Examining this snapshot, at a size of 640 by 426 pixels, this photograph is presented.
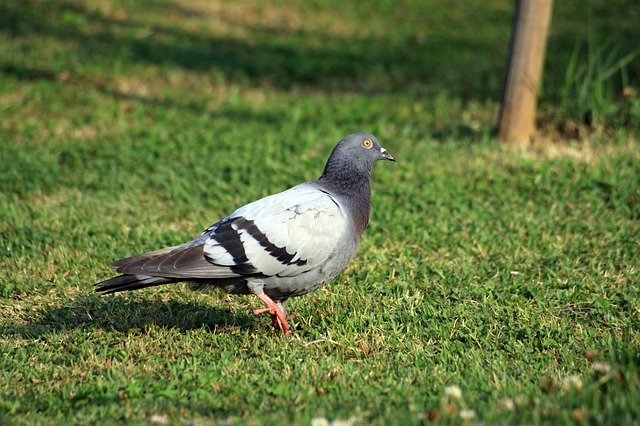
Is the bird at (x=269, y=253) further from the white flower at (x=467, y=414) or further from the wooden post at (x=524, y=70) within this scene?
the wooden post at (x=524, y=70)

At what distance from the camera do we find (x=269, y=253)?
187 inches

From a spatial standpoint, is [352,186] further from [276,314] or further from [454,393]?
[454,393]

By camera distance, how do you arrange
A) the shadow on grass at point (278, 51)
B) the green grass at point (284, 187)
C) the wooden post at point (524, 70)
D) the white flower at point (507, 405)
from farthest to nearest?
the shadow on grass at point (278, 51), the wooden post at point (524, 70), the green grass at point (284, 187), the white flower at point (507, 405)

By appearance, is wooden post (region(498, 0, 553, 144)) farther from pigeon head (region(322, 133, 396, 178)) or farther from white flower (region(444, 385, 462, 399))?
white flower (region(444, 385, 462, 399))

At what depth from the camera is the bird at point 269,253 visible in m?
4.67

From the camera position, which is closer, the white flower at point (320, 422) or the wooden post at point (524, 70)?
the white flower at point (320, 422)

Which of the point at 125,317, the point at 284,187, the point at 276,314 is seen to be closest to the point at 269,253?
the point at 276,314

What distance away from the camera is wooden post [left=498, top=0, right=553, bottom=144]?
8.06 metres

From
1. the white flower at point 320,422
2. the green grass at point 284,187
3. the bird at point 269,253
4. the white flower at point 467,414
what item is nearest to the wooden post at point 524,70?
the green grass at point 284,187

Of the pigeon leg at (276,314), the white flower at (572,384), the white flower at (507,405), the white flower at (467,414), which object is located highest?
the white flower at (572,384)

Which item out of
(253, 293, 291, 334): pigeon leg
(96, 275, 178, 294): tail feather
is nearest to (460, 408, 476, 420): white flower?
(253, 293, 291, 334): pigeon leg

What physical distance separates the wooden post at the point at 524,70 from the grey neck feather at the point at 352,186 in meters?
3.41

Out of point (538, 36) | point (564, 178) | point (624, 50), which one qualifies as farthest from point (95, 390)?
point (624, 50)

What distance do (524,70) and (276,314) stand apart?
4.36 metres
